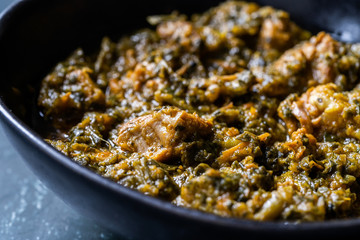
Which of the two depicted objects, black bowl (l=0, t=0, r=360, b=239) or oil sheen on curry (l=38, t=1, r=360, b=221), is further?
oil sheen on curry (l=38, t=1, r=360, b=221)

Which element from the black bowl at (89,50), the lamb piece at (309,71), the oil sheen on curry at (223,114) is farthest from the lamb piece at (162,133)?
the lamb piece at (309,71)

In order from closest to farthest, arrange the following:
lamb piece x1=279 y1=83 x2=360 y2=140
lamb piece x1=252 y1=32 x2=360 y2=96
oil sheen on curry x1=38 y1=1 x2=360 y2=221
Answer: oil sheen on curry x1=38 y1=1 x2=360 y2=221 < lamb piece x1=279 y1=83 x2=360 y2=140 < lamb piece x1=252 y1=32 x2=360 y2=96

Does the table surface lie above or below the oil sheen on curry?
below

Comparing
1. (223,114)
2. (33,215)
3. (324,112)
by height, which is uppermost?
(324,112)

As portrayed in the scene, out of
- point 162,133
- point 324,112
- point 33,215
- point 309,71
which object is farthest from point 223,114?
point 33,215

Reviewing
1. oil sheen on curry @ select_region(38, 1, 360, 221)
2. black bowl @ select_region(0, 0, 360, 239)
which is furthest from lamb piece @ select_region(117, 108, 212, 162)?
black bowl @ select_region(0, 0, 360, 239)

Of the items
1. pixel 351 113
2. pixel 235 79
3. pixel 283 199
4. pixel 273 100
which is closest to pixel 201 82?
pixel 235 79

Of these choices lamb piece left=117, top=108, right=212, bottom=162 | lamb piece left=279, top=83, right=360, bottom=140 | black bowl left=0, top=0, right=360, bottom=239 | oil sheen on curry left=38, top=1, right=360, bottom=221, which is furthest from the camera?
lamb piece left=279, top=83, right=360, bottom=140

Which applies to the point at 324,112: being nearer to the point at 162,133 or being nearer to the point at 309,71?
the point at 309,71

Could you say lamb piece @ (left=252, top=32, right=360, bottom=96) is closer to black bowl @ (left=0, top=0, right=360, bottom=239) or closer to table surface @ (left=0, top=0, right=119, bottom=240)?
black bowl @ (left=0, top=0, right=360, bottom=239)
